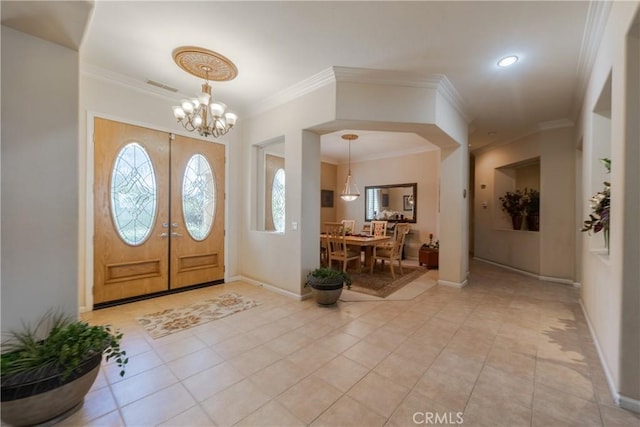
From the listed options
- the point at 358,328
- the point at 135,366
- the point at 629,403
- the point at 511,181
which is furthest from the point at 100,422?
the point at 511,181

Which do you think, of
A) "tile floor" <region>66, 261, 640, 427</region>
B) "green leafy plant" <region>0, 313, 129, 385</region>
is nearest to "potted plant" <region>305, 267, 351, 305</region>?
"tile floor" <region>66, 261, 640, 427</region>

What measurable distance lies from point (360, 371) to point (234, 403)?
0.97 metres

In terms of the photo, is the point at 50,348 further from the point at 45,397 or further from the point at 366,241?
the point at 366,241

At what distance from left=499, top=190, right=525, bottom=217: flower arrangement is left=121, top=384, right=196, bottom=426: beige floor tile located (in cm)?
683

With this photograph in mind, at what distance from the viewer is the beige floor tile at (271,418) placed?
1561mm

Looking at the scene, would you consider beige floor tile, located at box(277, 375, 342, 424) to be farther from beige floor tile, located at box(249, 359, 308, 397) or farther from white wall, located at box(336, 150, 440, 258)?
white wall, located at box(336, 150, 440, 258)

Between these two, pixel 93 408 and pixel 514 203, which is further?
pixel 514 203

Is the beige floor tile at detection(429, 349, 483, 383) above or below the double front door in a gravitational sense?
below

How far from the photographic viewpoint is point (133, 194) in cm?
362

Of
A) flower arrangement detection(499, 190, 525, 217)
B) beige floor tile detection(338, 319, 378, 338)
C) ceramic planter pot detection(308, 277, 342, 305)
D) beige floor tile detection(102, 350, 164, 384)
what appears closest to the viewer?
beige floor tile detection(102, 350, 164, 384)

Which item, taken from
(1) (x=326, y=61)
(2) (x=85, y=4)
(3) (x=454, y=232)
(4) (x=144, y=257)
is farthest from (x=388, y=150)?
(2) (x=85, y=4)

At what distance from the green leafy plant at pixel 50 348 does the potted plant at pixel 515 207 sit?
23.5 feet

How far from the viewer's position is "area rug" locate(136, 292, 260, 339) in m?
2.85

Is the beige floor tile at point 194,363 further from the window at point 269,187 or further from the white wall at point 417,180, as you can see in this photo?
the white wall at point 417,180
